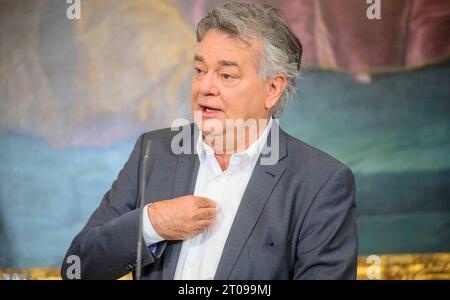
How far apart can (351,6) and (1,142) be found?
5.67 ft

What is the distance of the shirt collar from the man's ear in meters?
0.10

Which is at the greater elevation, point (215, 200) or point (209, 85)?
point (209, 85)

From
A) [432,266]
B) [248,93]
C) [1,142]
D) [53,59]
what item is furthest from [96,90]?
[432,266]

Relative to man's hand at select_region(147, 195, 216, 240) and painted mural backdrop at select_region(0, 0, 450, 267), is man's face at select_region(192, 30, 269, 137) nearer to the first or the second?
man's hand at select_region(147, 195, 216, 240)

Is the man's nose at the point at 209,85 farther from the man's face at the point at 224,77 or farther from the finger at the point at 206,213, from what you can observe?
the finger at the point at 206,213

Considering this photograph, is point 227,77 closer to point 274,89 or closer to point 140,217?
point 274,89

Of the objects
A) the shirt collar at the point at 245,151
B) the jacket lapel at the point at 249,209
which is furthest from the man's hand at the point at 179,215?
the shirt collar at the point at 245,151

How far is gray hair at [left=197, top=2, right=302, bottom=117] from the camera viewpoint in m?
2.16

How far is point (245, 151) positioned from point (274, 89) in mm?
245

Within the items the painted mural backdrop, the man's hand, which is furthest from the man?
the painted mural backdrop

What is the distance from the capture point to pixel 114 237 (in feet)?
6.93

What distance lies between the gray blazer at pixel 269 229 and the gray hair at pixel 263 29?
307mm

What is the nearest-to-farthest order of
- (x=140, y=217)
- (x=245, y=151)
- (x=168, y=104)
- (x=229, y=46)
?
(x=140, y=217) < (x=229, y=46) < (x=245, y=151) < (x=168, y=104)

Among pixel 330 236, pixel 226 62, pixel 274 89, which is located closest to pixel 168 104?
pixel 274 89
